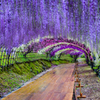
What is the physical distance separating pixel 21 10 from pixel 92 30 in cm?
582

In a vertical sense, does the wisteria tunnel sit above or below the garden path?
above

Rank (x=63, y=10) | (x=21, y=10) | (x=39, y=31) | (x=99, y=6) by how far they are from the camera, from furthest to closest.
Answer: (x=39, y=31)
(x=63, y=10)
(x=21, y=10)
(x=99, y=6)

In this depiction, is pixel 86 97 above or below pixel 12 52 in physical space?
below

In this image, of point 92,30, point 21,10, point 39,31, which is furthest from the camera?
point 39,31

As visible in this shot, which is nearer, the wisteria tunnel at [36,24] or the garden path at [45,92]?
the garden path at [45,92]

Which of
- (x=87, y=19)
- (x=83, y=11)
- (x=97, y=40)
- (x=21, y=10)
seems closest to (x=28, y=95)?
(x=21, y=10)

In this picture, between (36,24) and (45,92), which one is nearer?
(45,92)

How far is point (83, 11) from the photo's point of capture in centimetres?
1112

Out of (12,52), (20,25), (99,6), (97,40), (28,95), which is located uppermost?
(99,6)

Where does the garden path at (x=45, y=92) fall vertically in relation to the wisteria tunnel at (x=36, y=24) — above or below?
below

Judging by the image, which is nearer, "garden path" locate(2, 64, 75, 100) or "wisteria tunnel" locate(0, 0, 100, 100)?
"garden path" locate(2, 64, 75, 100)

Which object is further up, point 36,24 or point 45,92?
point 36,24

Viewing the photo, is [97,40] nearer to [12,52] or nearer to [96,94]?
[12,52]

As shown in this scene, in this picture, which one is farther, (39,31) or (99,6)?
(39,31)
